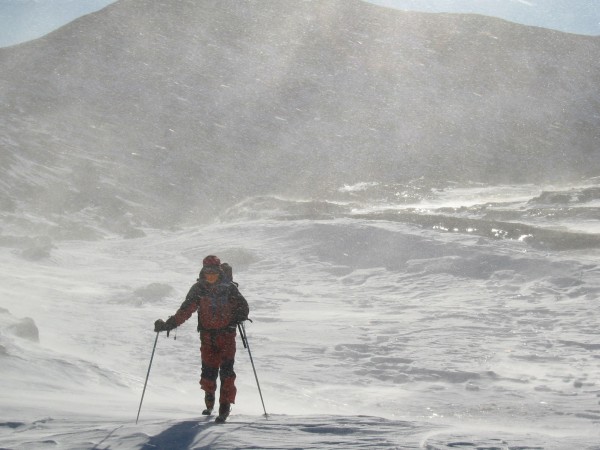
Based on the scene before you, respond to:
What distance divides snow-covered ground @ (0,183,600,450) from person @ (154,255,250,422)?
0.55m

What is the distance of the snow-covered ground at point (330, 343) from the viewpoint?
5.34 m

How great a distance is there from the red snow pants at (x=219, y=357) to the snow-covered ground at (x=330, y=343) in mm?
413

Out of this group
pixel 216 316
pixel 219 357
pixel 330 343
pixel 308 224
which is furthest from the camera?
pixel 308 224

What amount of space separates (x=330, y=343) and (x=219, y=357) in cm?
717

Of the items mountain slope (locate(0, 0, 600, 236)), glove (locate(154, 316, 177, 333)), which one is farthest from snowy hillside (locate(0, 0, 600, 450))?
glove (locate(154, 316, 177, 333))

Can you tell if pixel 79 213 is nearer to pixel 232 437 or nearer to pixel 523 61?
pixel 232 437

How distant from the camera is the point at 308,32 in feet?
278

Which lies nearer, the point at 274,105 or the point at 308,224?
the point at 308,224

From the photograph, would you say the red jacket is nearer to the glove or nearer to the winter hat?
the glove

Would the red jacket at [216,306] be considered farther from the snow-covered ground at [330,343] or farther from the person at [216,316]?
the snow-covered ground at [330,343]

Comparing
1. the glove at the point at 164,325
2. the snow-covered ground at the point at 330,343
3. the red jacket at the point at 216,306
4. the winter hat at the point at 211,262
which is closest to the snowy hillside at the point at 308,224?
the snow-covered ground at the point at 330,343

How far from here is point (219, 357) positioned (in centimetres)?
619

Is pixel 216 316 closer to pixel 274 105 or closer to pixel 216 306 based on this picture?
pixel 216 306

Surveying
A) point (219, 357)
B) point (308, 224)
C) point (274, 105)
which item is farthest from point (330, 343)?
→ point (274, 105)
